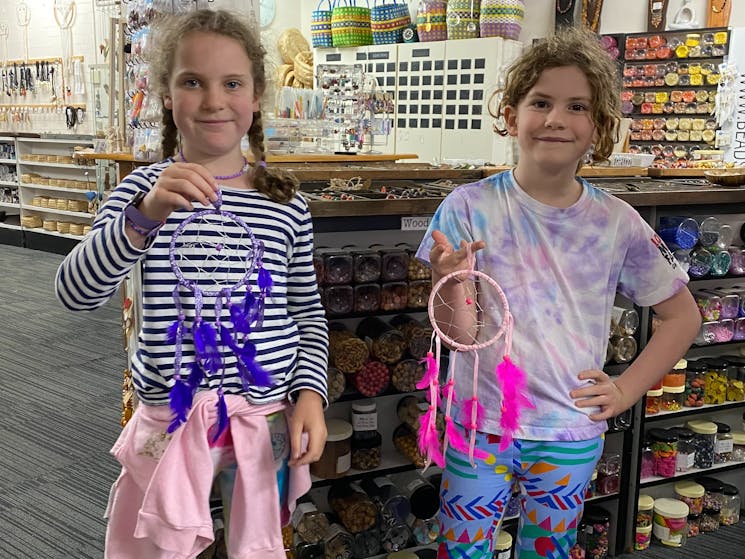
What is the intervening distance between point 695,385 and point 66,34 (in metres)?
9.24

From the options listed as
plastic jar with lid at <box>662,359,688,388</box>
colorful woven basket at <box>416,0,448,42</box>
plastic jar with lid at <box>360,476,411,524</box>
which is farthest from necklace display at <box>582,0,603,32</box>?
plastic jar with lid at <box>360,476,411,524</box>

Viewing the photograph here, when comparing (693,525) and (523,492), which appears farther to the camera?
(693,525)

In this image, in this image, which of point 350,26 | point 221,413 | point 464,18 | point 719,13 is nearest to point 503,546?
point 221,413

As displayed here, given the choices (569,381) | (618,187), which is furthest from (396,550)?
(618,187)

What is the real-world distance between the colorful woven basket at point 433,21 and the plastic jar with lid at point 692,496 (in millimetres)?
4486

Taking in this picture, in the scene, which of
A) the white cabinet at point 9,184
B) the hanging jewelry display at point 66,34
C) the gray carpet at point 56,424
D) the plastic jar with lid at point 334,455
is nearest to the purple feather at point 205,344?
the plastic jar with lid at point 334,455

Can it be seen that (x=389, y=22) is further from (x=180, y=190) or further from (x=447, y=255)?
(x=180, y=190)

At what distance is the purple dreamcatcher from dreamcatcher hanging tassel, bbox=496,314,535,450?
0.47 m

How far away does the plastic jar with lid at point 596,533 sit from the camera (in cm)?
281

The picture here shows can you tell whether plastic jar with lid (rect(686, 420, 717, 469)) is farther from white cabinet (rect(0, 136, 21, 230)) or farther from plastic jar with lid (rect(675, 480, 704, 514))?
white cabinet (rect(0, 136, 21, 230))

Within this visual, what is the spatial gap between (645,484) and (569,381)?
5.24ft

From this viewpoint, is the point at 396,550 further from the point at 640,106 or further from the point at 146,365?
the point at 640,106

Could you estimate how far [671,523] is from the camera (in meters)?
2.93

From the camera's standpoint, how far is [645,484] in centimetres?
294
